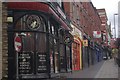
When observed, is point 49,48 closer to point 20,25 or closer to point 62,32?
point 20,25

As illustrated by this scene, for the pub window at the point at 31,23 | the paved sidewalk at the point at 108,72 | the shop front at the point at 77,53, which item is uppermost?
the pub window at the point at 31,23

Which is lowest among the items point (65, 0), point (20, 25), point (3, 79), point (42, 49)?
point (3, 79)

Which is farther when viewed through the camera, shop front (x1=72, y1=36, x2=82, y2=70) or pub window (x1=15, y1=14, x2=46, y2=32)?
shop front (x1=72, y1=36, x2=82, y2=70)

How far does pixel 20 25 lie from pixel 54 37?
4.21m

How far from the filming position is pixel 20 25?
63.9 feet

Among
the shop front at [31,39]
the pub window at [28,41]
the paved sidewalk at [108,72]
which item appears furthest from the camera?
the paved sidewalk at [108,72]

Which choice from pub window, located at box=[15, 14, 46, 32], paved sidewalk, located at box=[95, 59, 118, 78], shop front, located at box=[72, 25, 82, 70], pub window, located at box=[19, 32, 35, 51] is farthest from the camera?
shop front, located at box=[72, 25, 82, 70]

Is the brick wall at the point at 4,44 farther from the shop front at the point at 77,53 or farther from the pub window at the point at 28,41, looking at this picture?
the shop front at the point at 77,53

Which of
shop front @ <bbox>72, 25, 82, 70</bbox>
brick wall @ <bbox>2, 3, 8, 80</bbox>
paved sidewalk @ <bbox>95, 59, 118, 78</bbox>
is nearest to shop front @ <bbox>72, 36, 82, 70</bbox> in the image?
shop front @ <bbox>72, 25, 82, 70</bbox>

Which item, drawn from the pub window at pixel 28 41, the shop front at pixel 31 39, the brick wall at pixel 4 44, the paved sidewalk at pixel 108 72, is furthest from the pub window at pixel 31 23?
the paved sidewalk at pixel 108 72

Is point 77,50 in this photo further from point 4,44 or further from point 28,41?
point 4,44

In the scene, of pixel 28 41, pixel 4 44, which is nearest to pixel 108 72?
pixel 28 41

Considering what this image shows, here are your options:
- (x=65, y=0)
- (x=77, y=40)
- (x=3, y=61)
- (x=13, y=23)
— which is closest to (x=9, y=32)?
(x=13, y=23)

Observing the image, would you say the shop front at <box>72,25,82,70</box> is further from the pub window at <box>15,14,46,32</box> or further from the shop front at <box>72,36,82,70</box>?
the pub window at <box>15,14,46,32</box>
